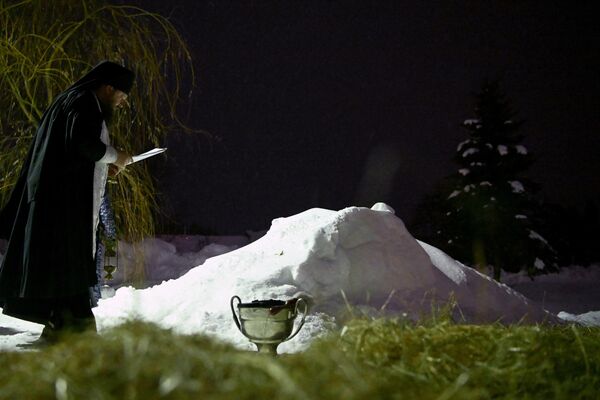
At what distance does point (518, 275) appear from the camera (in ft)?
59.5

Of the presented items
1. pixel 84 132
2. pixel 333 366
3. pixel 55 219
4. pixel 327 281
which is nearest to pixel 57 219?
pixel 55 219

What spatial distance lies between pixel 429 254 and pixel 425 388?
6545mm

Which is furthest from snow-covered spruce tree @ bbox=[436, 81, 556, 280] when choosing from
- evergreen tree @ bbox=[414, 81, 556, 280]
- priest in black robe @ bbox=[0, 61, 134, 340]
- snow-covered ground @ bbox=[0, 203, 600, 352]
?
priest in black robe @ bbox=[0, 61, 134, 340]

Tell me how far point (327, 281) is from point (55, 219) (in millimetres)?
2412

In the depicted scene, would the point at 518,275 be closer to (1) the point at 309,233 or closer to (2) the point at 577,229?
(2) the point at 577,229

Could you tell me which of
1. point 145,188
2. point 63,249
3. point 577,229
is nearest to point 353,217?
point 145,188

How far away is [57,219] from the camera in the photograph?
4.07 meters

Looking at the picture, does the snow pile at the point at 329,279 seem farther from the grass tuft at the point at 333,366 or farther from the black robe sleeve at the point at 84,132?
the grass tuft at the point at 333,366

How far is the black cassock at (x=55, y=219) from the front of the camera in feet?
13.3

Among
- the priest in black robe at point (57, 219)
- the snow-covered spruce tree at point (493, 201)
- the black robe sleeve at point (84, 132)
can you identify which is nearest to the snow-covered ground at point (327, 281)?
the priest in black robe at point (57, 219)

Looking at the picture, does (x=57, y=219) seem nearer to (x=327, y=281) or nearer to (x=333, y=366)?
(x=327, y=281)

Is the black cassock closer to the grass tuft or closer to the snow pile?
the snow pile

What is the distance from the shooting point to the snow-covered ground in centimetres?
536

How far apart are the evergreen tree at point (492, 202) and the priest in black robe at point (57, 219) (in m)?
14.6
